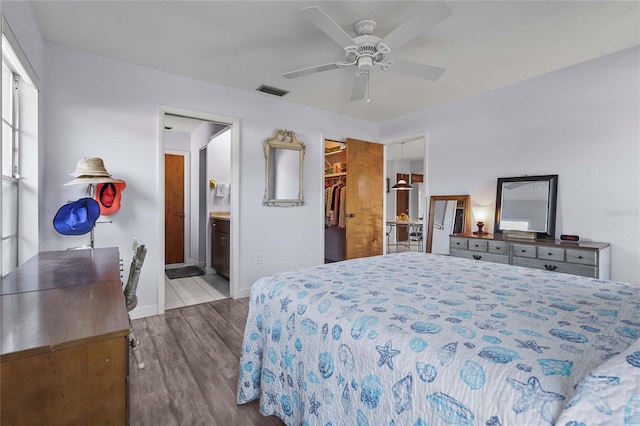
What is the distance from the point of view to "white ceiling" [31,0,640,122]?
2.12m

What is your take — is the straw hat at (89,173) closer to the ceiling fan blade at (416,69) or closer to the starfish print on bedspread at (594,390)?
the ceiling fan blade at (416,69)

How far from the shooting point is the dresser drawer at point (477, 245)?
129 inches

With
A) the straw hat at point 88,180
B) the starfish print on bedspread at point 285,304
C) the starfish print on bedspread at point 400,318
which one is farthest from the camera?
the straw hat at point 88,180

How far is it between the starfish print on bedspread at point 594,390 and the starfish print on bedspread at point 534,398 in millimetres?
61

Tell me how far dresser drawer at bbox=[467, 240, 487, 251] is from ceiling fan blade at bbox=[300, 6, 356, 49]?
95.1 inches

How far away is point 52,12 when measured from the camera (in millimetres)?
2211

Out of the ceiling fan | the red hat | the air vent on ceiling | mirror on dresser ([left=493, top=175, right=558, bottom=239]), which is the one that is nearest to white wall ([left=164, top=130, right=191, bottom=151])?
the air vent on ceiling

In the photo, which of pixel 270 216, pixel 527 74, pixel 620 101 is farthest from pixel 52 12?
pixel 620 101

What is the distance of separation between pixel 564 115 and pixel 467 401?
3380 millimetres

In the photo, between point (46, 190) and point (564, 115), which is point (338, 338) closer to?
point (46, 190)

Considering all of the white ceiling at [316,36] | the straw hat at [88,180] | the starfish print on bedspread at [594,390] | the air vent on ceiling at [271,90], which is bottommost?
the starfish print on bedspread at [594,390]

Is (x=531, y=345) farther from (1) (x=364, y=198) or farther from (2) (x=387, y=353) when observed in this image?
(1) (x=364, y=198)

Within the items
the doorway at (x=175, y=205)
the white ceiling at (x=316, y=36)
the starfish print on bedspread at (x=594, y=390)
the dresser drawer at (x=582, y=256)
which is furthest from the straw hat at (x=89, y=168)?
the dresser drawer at (x=582, y=256)

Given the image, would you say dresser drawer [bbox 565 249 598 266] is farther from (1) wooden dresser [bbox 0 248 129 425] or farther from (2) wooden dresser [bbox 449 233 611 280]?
(1) wooden dresser [bbox 0 248 129 425]
